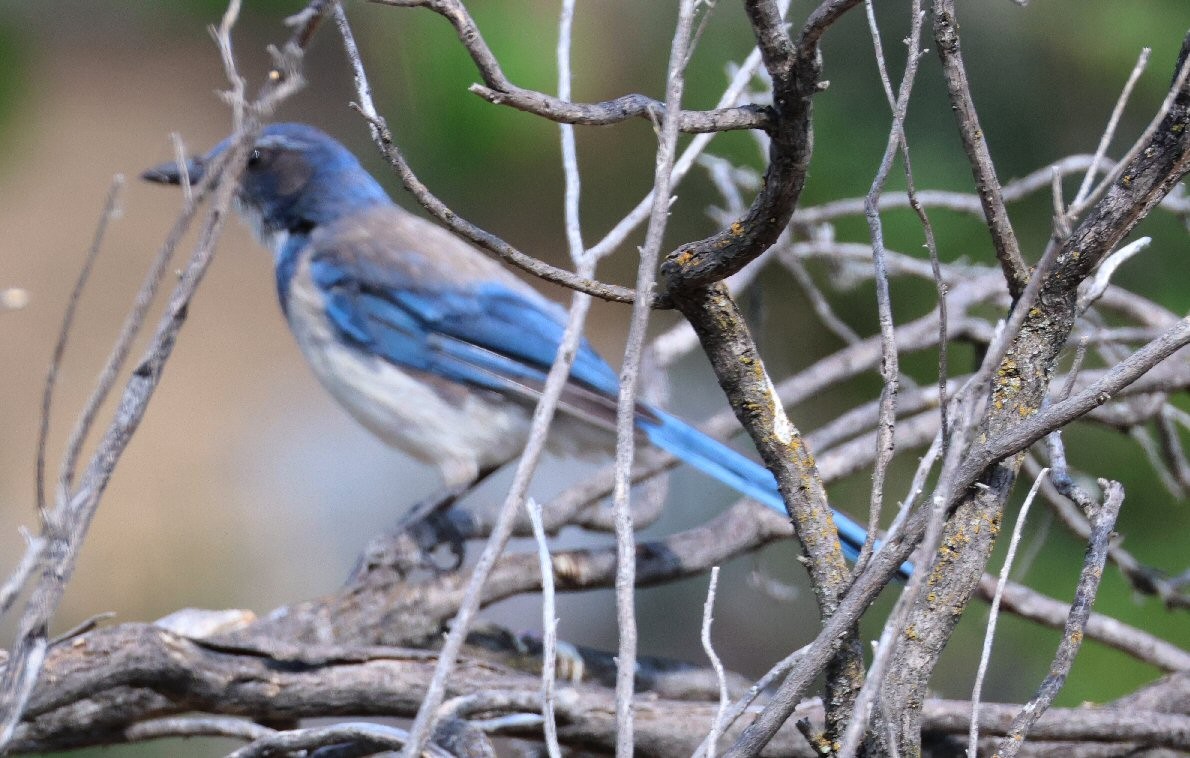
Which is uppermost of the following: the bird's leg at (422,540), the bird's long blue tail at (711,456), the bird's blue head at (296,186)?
the bird's blue head at (296,186)

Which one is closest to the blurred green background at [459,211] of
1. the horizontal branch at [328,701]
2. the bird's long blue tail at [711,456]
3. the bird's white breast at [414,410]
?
the bird's long blue tail at [711,456]

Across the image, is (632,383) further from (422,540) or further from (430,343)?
(430,343)

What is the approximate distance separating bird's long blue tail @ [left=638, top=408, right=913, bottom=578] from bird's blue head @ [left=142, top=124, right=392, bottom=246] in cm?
99

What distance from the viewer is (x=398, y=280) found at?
8.76ft

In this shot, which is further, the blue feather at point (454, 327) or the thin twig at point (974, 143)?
the blue feather at point (454, 327)

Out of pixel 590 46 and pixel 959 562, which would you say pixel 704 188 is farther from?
pixel 959 562

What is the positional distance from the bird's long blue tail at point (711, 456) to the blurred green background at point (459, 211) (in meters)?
0.20

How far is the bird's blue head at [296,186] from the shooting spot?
2.87 meters

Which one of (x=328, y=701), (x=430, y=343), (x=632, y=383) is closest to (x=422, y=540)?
(x=430, y=343)

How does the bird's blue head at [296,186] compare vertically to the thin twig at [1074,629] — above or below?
above

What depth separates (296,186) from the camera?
2873 millimetres

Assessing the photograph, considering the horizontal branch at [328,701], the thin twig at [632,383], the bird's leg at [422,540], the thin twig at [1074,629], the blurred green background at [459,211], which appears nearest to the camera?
the thin twig at [632,383]

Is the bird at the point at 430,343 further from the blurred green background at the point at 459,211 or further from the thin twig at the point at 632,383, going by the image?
the thin twig at the point at 632,383

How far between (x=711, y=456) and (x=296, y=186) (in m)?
1.18
